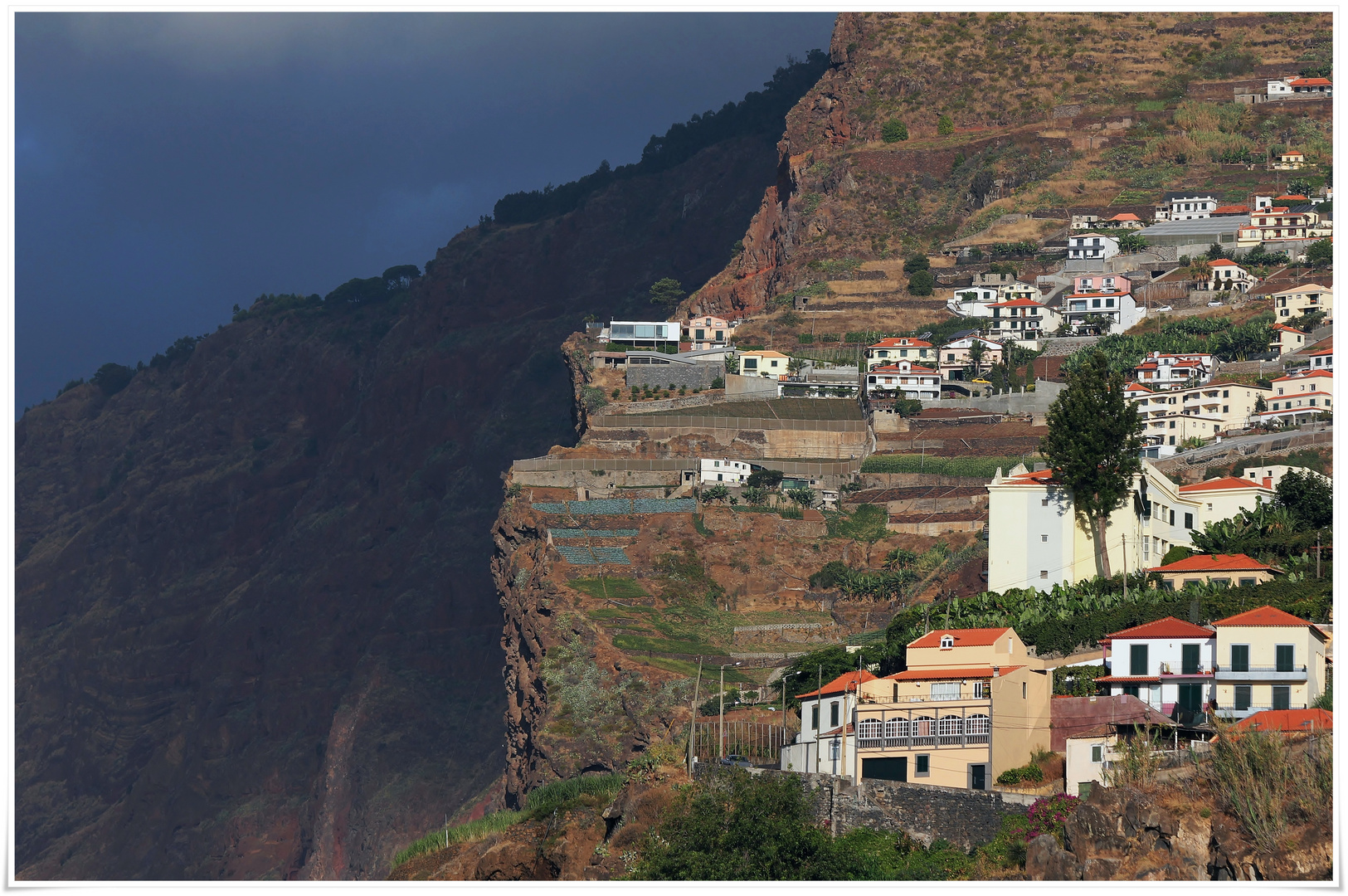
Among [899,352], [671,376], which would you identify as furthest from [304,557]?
[899,352]

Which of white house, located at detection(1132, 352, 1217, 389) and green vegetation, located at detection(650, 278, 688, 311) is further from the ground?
green vegetation, located at detection(650, 278, 688, 311)

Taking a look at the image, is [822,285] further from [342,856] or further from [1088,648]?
[1088,648]

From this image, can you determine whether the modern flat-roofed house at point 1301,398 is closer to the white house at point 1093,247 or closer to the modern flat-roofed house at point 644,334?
the white house at point 1093,247

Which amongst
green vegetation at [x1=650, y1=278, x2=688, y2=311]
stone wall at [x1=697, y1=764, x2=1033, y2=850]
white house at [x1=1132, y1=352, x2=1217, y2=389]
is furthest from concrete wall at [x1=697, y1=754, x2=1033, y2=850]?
green vegetation at [x1=650, y1=278, x2=688, y2=311]

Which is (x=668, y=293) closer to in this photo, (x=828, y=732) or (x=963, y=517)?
(x=963, y=517)

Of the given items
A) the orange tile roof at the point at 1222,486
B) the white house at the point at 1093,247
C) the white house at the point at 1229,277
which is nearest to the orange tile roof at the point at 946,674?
the orange tile roof at the point at 1222,486

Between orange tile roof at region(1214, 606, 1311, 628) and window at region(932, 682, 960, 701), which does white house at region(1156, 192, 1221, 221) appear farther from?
window at region(932, 682, 960, 701)

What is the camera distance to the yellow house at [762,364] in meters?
97.4

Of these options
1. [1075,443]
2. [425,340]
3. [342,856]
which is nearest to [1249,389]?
[1075,443]

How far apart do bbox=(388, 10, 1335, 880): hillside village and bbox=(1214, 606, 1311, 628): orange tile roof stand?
84 millimetres

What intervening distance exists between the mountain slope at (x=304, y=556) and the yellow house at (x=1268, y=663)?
52.7 m

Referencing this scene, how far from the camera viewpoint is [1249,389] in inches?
3243

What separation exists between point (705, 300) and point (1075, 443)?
222 ft

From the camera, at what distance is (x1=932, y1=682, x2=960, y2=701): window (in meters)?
43.2
